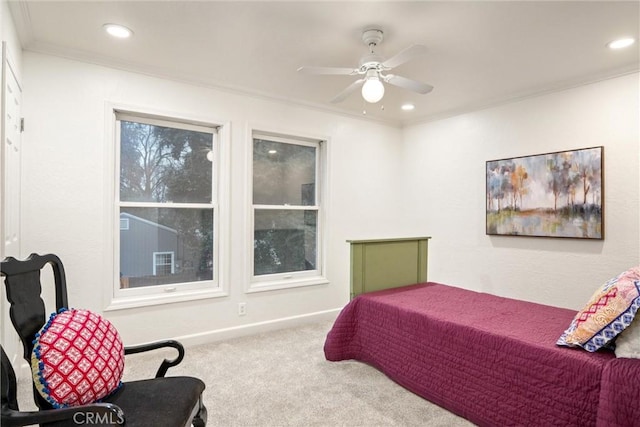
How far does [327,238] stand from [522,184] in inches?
82.8

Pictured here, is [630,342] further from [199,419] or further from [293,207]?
[293,207]

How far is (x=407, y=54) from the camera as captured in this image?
2174mm

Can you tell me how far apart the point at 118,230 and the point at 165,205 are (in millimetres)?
442

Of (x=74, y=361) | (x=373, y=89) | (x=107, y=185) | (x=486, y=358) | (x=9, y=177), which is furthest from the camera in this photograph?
(x=107, y=185)

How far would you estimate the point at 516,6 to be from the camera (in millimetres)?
2219

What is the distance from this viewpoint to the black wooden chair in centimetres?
119

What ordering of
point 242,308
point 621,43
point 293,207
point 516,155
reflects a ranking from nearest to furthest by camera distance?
point 621,43
point 242,308
point 516,155
point 293,207

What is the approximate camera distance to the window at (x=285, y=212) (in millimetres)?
3975

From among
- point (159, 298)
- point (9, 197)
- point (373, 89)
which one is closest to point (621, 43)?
point (373, 89)

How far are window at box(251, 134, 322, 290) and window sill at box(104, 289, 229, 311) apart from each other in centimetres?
44

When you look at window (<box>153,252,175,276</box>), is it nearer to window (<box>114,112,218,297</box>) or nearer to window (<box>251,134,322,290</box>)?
window (<box>114,112,218,297</box>)

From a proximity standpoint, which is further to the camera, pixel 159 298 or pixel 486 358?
pixel 159 298

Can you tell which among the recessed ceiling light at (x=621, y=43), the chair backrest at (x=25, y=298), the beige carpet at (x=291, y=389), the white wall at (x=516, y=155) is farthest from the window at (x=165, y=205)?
the recessed ceiling light at (x=621, y=43)

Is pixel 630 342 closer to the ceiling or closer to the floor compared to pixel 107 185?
closer to the floor
